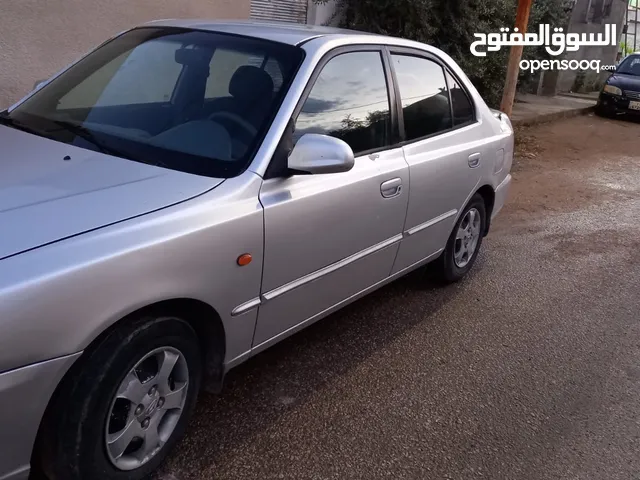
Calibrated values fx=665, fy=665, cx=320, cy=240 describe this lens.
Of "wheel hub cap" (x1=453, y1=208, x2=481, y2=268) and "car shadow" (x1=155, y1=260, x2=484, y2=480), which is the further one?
"wheel hub cap" (x1=453, y1=208, x2=481, y2=268)

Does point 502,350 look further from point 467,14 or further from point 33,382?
point 467,14

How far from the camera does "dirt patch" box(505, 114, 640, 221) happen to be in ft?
25.8

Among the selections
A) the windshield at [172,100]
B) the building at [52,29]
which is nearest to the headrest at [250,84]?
the windshield at [172,100]

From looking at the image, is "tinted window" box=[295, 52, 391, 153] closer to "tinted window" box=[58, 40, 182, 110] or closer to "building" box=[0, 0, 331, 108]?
"tinted window" box=[58, 40, 182, 110]

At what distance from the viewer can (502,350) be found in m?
4.04

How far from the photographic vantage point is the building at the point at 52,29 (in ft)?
20.7

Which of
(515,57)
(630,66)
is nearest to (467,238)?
(515,57)

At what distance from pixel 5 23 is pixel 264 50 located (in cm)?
415

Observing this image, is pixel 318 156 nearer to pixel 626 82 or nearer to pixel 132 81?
pixel 132 81

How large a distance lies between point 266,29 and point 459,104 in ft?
5.35

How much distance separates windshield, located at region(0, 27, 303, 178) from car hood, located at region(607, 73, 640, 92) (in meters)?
14.3

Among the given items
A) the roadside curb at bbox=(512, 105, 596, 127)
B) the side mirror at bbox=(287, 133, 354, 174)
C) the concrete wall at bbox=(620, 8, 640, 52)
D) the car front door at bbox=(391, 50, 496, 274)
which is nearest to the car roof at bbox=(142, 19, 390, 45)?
the car front door at bbox=(391, 50, 496, 274)

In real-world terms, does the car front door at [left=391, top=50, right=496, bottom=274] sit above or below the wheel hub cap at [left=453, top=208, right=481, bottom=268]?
above

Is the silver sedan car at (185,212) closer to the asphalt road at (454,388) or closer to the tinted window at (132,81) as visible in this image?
the tinted window at (132,81)
